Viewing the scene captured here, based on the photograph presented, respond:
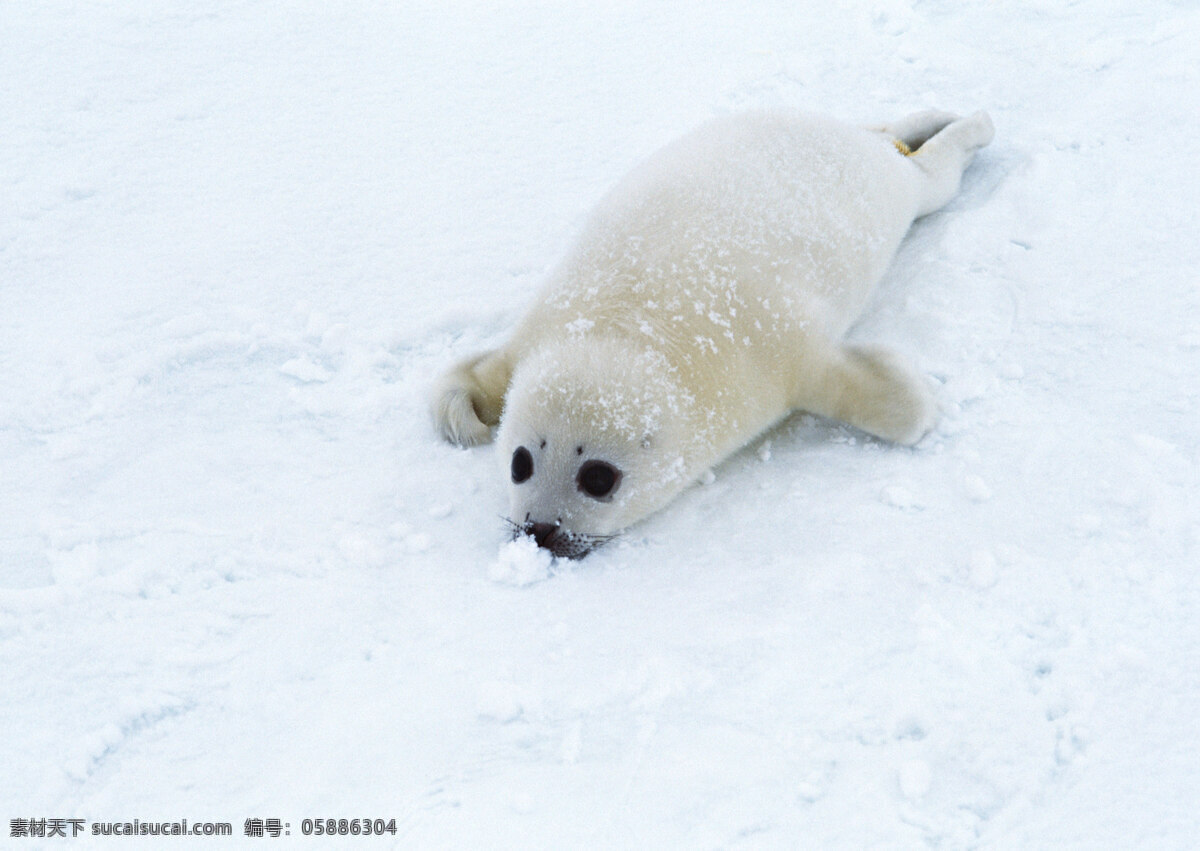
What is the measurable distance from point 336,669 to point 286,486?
2.41 ft

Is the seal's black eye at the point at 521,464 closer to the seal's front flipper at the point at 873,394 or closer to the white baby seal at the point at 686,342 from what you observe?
the white baby seal at the point at 686,342

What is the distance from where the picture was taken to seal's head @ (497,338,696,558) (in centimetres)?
233

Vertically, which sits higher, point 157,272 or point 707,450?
point 707,450

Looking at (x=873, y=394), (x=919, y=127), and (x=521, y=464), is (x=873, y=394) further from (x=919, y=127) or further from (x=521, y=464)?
(x=919, y=127)

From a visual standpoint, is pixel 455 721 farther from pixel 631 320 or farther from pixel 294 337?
pixel 294 337

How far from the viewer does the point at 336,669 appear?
1924mm

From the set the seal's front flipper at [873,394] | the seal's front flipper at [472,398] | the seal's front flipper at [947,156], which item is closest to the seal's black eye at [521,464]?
the seal's front flipper at [472,398]

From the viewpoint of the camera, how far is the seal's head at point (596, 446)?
2334 mm

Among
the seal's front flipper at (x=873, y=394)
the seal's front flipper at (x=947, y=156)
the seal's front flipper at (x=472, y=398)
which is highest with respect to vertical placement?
the seal's front flipper at (x=947, y=156)

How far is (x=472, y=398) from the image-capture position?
2783 millimetres

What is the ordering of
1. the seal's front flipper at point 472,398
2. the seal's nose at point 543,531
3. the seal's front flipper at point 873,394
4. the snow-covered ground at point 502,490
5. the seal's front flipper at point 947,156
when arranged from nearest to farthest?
the snow-covered ground at point 502,490, the seal's nose at point 543,531, the seal's front flipper at point 873,394, the seal's front flipper at point 472,398, the seal's front flipper at point 947,156

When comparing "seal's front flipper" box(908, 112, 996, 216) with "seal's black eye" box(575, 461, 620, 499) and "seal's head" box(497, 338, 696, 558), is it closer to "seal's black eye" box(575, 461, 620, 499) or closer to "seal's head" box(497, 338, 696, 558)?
"seal's head" box(497, 338, 696, 558)

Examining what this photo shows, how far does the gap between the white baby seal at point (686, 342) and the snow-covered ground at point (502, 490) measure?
5.4 inches

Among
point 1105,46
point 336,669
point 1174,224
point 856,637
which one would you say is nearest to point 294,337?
point 336,669
